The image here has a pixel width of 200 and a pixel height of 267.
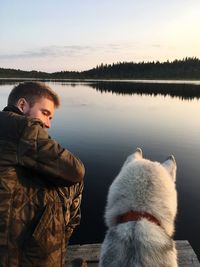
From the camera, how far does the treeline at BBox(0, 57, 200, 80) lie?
439 feet

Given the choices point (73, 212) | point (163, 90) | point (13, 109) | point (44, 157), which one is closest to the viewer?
point (44, 157)

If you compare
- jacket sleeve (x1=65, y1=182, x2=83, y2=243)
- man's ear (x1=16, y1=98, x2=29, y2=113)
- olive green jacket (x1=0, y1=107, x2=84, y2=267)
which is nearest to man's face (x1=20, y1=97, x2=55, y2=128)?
man's ear (x1=16, y1=98, x2=29, y2=113)

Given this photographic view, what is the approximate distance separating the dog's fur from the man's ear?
3.93ft

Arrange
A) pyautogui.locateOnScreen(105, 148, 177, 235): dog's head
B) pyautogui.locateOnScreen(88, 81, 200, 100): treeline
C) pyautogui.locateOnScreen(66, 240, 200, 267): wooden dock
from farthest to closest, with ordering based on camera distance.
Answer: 1. pyautogui.locateOnScreen(88, 81, 200, 100): treeline
2. pyautogui.locateOnScreen(66, 240, 200, 267): wooden dock
3. pyautogui.locateOnScreen(105, 148, 177, 235): dog's head

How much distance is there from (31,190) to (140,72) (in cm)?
15877

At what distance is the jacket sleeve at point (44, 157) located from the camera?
2.90 m

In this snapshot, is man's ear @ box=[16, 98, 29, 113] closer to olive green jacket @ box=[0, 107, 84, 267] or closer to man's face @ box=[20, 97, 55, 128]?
man's face @ box=[20, 97, 55, 128]

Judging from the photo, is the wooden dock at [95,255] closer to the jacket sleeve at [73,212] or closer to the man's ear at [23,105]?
the jacket sleeve at [73,212]

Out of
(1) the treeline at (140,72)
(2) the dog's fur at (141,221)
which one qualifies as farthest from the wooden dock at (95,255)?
(1) the treeline at (140,72)

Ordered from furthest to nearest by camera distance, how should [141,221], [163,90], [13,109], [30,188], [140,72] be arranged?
[140,72]
[163,90]
[13,109]
[141,221]
[30,188]

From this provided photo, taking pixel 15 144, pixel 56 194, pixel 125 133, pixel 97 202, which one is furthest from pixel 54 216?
pixel 125 133

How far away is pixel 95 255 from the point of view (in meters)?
5.57

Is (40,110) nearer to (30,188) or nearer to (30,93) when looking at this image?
(30,93)

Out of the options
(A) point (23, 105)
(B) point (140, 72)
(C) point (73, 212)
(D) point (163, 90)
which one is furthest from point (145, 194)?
(B) point (140, 72)
